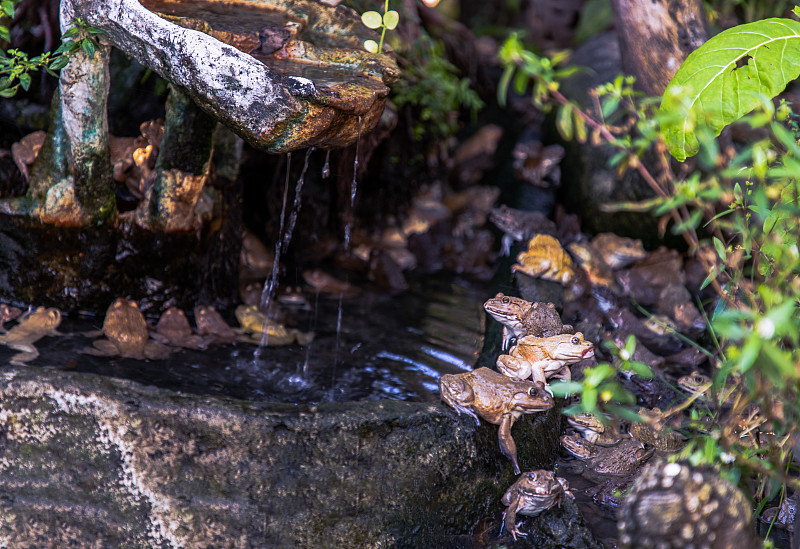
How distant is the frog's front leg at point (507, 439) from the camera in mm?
2881

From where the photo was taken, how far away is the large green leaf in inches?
120

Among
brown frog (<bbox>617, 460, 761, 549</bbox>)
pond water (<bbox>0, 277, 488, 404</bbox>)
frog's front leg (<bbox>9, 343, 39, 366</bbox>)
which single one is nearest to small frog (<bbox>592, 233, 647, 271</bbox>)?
pond water (<bbox>0, 277, 488, 404</bbox>)

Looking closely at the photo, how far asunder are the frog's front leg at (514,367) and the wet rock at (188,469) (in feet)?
2.06

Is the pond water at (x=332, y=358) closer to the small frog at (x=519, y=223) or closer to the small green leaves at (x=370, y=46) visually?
the small frog at (x=519, y=223)

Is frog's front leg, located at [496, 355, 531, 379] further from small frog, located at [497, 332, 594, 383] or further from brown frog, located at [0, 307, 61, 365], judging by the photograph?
brown frog, located at [0, 307, 61, 365]

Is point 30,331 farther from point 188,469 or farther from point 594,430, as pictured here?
point 594,430

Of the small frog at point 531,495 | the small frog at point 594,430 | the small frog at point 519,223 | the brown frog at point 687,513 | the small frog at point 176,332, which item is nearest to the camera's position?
the brown frog at point 687,513

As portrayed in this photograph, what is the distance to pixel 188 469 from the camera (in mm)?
2600

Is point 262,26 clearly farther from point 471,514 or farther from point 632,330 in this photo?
point 632,330

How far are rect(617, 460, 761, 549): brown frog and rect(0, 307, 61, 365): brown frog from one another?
9.26 ft

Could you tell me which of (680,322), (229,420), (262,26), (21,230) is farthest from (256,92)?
(680,322)

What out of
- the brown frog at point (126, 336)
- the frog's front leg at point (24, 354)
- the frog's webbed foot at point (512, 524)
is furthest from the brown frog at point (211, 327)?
the frog's webbed foot at point (512, 524)

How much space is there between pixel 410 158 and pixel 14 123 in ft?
10.3

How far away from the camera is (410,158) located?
20.2ft
